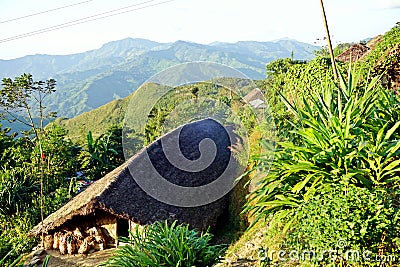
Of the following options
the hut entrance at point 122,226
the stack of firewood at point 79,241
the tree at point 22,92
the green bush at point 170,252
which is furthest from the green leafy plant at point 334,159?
the tree at point 22,92

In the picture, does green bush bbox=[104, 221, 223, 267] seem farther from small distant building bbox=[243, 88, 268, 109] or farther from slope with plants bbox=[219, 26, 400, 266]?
small distant building bbox=[243, 88, 268, 109]

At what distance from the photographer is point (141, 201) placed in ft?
24.8

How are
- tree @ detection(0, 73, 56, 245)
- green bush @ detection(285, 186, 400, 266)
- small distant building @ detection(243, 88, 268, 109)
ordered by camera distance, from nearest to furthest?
1. green bush @ detection(285, 186, 400, 266)
2. tree @ detection(0, 73, 56, 245)
3. small distant building @ detection(243, 88, 268, 109)

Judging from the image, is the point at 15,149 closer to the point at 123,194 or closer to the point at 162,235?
the point at 123,194

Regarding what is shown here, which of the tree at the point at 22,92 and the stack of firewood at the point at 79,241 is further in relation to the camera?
the tree at the point at 22,92

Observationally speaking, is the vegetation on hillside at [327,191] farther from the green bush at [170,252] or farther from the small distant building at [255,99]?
the small distant building at [255,99]

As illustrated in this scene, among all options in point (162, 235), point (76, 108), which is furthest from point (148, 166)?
point (76, 108)

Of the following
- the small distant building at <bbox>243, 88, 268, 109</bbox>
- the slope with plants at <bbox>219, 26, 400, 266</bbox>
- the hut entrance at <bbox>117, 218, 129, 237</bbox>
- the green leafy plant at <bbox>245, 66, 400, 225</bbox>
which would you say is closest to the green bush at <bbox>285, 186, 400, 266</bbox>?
the slope with plants at <bbox>219, 26, 400, 266</bbox>

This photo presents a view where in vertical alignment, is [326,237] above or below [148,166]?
above

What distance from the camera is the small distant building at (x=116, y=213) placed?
724cm

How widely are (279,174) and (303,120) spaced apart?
0.56 meters

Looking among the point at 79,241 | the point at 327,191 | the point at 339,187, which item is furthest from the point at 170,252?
the point at 79,241

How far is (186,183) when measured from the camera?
8.58 metres

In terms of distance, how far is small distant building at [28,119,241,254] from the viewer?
23.7ft
